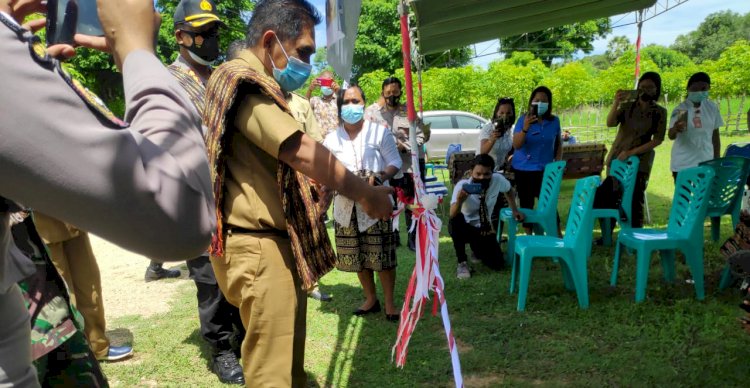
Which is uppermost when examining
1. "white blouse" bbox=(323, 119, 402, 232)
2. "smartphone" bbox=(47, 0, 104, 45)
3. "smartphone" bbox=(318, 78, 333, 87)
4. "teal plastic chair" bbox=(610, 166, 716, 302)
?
"smartphone" bbox=(318, 78, 333, 87)

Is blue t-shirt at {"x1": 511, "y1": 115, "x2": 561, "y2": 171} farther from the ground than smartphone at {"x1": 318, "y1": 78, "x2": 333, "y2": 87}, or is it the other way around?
smartphone at {"x1": 318, "y1": 78, "x2": 333, "y2": 87}

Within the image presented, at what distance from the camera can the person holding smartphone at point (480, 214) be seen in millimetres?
4793

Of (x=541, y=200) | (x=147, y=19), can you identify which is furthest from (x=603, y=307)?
(x=147, y=19)

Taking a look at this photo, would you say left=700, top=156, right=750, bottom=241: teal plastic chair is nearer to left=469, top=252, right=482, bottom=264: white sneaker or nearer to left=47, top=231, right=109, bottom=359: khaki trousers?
left=469, top=252, right=482, bottom=264: white sneaker

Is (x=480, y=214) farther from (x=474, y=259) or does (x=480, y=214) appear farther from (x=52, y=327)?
(x=52, y=327)

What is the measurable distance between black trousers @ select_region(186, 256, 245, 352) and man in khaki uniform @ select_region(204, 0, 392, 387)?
3.77 feet

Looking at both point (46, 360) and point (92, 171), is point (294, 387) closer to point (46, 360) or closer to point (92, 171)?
point (46, 360)

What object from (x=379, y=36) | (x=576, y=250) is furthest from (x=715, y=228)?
(x=379, y=36)

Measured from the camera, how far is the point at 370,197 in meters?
1.85

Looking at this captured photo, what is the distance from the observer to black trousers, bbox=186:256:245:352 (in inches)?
119

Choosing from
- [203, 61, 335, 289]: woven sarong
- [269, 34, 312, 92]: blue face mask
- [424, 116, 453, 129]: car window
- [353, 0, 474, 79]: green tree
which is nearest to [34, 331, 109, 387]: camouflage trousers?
[203, 61, 335, 289]: woven sarong

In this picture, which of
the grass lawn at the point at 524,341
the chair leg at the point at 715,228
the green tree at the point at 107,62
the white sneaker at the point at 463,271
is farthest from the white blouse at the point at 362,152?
the green tree at the point at 107,62

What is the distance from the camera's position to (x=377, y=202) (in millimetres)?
1870

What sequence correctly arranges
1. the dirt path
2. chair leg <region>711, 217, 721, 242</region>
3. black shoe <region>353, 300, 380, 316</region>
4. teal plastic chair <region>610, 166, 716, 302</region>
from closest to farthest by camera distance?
teal plastic chair <region>610, 166, 716, 302</region> → black shoe <region>353, 300, 380, 316</region> → the dirt path → chair leg <region>711, 217, 721, 242</region>
